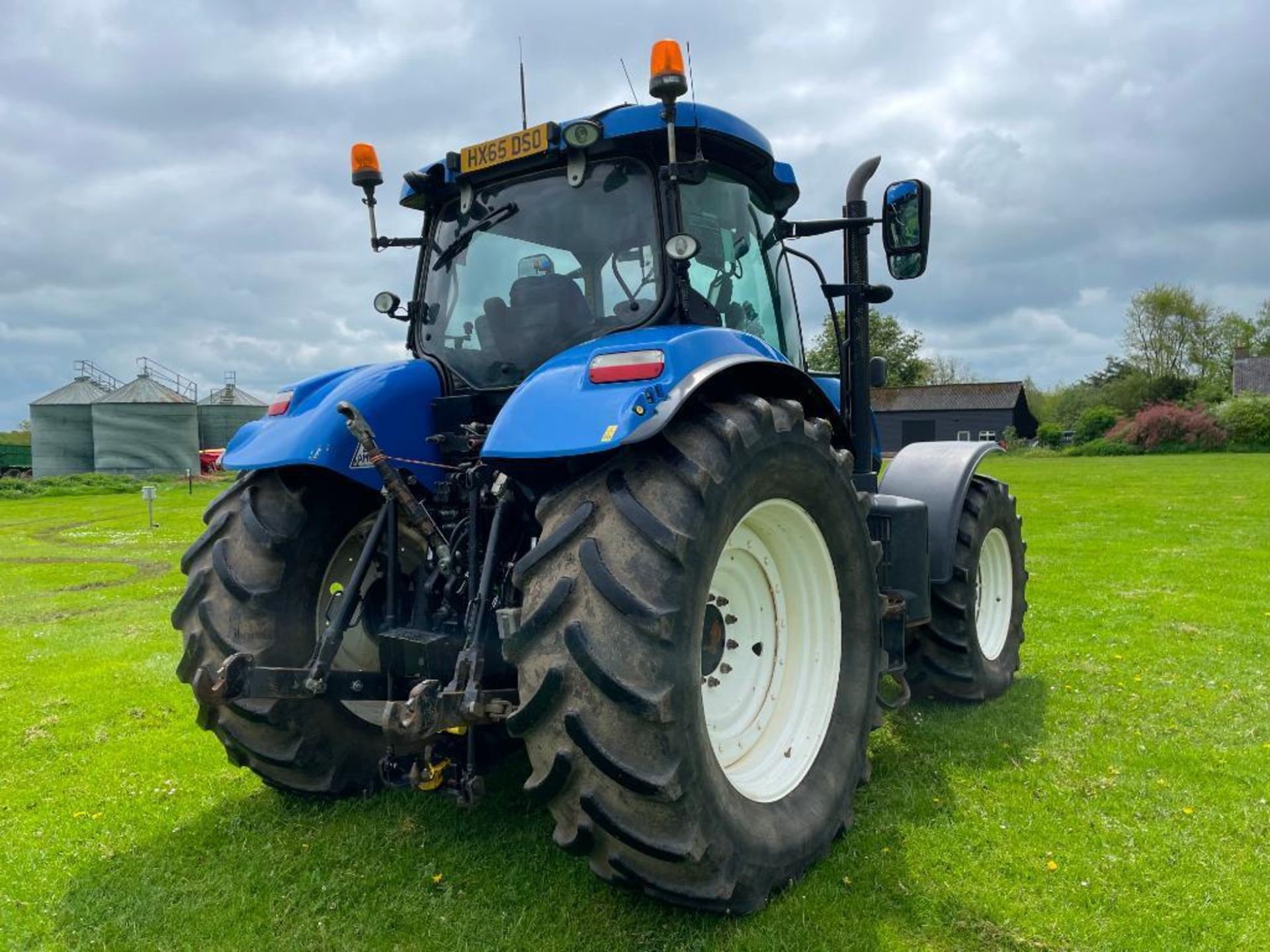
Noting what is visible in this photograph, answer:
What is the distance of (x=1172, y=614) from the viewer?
23.5 feet

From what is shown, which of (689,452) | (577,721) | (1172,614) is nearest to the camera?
(577,721)

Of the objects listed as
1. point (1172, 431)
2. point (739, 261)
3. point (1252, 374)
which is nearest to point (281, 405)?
point (739, 261)

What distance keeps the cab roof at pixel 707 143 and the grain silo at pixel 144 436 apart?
36.1 m

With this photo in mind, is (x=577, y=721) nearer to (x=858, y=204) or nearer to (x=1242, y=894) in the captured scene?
(x=1242, y=894)

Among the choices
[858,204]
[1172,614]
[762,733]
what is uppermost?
[858,204]

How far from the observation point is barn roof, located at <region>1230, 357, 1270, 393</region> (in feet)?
168

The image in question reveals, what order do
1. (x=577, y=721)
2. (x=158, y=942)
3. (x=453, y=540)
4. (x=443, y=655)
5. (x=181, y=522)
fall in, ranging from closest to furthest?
1. (x=577, y=721)
2. (x=158, y=942)
3. (x=443, y=655)
4. (x=453, y=540)
5. (x=181, y=522)

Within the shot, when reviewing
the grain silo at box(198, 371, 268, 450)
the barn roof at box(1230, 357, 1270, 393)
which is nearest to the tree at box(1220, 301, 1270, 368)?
the barn roof at box(1230, 357, 1270, 393)

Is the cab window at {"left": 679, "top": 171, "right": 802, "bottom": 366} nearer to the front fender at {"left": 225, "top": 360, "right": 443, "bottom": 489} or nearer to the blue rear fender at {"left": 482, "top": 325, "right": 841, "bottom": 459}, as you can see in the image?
the blue rear fender at {"left": 482, "top": 325, "right": 841, "bottom": 459}

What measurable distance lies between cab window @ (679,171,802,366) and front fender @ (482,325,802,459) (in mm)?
755

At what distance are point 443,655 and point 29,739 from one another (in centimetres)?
307

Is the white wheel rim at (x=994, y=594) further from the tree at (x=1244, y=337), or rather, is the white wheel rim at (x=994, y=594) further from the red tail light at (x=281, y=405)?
the tree at (x=1244, y=337)

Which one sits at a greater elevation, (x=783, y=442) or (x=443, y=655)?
(x=783, y=442)

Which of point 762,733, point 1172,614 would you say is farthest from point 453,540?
point 1172,614
